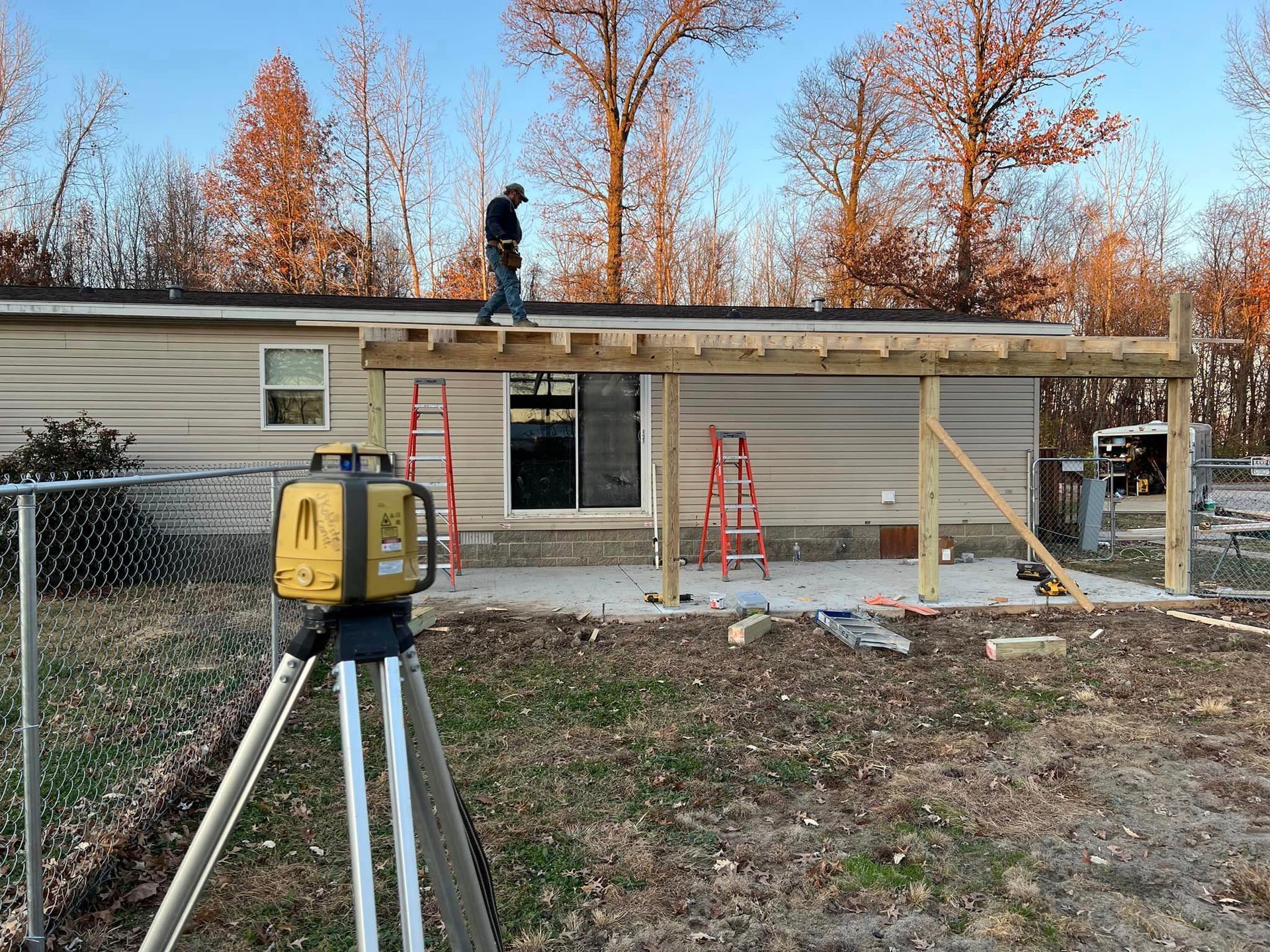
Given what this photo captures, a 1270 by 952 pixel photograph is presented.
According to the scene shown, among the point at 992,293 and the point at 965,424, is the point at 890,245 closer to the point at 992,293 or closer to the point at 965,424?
the point at 992,293

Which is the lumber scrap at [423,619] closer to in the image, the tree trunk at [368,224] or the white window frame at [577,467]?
the white window frame at [577,467]

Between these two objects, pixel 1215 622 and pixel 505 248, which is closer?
pixel 1215 622

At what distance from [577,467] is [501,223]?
345 centimetres

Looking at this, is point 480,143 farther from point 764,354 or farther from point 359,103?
point 764,354

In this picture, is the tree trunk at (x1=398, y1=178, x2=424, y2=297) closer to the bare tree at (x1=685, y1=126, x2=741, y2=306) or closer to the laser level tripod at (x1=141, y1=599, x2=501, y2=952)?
the bare tree at (x1=685, y1=126, x2=741, y2=306)

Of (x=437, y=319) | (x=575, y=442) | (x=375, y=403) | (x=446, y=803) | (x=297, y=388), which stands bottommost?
(x=446, y=803)

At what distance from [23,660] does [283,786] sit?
1576mm

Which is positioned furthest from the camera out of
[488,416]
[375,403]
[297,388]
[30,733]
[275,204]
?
[275,204]

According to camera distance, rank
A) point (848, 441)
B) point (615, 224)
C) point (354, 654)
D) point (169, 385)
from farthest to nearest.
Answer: point (615, 224), point (848, 441), point (169, 385), point (354, 654)

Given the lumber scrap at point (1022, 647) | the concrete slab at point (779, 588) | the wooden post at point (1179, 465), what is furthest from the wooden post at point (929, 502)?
the wooden post at point (1179, 465)

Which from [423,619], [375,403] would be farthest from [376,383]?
[423,619]

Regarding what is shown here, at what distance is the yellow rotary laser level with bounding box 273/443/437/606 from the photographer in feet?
4.18

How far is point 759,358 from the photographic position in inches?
283

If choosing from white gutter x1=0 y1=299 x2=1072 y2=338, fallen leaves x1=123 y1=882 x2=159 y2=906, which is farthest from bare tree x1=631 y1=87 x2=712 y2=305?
fallen leaves x1=123 y1=882 x2=159 y2=906
